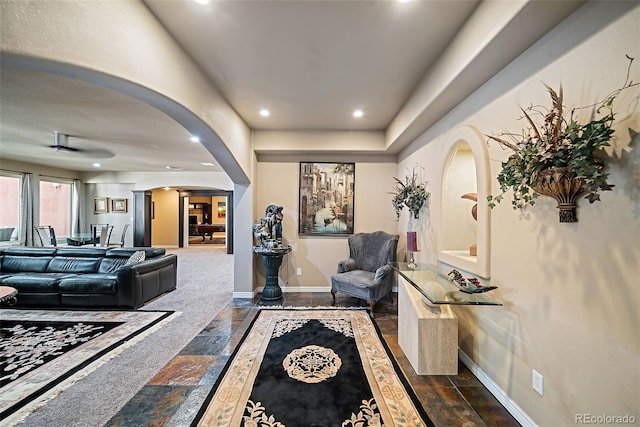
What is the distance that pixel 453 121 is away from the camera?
2678mm

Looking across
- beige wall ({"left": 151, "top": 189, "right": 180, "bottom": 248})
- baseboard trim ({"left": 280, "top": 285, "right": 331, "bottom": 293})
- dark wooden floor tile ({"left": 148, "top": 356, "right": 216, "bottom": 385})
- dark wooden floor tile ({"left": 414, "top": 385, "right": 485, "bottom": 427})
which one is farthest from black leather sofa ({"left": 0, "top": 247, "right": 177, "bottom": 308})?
beige wall ({"left": 151, "top": 189, "right": 180, "bottom": 248})

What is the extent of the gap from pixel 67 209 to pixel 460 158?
35.5 ft

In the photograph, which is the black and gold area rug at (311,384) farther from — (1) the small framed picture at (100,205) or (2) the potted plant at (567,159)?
(1) the small framed picture at (100,205)

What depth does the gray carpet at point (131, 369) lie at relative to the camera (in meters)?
1.75

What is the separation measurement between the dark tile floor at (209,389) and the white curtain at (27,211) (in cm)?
703

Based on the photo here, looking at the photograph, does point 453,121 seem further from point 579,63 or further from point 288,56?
point 288,56

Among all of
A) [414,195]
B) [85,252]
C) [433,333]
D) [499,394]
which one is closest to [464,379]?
[499,394]

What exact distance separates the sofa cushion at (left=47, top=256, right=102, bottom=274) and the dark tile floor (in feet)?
9.13

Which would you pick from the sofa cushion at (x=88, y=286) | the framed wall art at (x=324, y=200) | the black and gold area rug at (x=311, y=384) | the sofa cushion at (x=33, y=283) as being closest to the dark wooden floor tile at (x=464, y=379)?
the black and gold area rug at (x=311, y=384)

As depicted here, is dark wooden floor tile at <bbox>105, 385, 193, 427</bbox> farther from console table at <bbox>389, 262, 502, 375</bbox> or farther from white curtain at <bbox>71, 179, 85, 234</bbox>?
white curtain at <bbox>71, 179, 85, 234</bbox>

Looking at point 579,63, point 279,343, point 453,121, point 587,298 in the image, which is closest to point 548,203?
point 587,298

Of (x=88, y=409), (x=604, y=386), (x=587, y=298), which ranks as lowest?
(x=88, y=409)

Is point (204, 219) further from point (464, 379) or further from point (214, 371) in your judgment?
point (464, 379)

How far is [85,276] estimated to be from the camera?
12.4 feet
